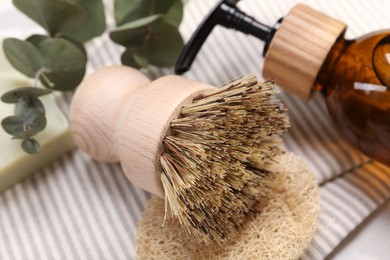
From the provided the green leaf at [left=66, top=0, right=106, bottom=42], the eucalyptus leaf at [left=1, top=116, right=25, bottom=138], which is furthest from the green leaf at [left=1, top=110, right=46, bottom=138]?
the green leaf at [left=66, top=0, right=106, bottom=42]

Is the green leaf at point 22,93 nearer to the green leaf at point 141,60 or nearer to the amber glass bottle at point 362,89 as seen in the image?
the green leaf at point 141,60

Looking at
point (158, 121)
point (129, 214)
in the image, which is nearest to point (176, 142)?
point (158, 121)

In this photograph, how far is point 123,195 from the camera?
541 mm

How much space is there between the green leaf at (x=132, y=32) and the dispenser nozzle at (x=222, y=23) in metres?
0.05

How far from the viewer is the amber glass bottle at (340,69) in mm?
476

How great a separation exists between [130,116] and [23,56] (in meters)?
0.16

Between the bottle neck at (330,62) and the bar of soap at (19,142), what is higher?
the bottle neck at (330,62)

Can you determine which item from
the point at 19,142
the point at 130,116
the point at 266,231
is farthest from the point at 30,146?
the point at 266,231

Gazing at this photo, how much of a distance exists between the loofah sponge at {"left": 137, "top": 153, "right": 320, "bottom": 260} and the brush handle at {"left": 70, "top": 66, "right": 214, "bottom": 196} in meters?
0.05

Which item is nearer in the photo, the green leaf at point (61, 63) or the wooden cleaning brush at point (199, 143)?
the wooden cleaning brush at point (199, 143)

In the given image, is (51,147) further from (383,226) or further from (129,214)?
(383,226)

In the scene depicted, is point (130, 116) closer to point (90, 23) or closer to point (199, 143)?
A: point (199, 143)

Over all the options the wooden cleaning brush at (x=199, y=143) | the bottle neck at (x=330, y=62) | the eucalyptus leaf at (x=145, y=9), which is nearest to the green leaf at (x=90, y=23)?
the eucalyptus leaf at (x=145, y=9)

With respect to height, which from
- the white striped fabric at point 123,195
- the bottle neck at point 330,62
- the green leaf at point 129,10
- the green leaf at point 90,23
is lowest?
the white striped fabric at point 123,195
